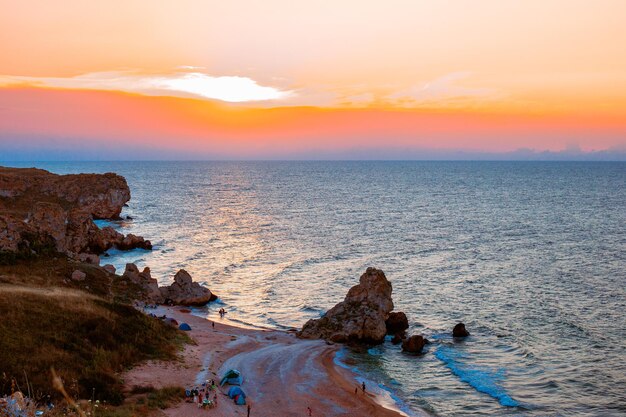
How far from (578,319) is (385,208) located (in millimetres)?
102785

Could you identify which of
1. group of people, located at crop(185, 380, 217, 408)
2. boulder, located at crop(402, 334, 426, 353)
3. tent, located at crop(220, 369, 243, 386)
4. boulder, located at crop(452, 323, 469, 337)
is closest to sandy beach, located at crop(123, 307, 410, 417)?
group of people, located at crop(185, 380, 217, 408)

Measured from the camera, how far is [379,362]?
4069cm

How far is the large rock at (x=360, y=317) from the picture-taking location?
147 ft

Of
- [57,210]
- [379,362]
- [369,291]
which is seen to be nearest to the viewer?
[379,362]

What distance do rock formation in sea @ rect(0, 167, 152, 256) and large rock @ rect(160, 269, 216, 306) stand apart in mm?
13162

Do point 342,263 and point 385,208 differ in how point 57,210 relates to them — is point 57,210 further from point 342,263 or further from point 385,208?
point 385,208

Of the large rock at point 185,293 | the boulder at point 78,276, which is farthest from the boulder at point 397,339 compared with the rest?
the boulder at point 78,276

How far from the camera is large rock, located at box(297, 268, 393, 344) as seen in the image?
1767 inches

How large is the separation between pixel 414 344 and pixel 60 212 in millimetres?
46466

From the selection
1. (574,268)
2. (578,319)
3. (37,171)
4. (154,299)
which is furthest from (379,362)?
(37,171)

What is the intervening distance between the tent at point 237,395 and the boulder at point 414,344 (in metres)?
16.8

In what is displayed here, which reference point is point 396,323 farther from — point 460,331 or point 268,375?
point 268,375

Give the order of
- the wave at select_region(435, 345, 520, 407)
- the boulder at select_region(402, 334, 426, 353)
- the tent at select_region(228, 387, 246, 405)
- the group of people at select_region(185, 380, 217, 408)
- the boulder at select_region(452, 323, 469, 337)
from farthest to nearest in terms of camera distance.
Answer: the boulder at select_region(452, 323, 469, 337) < the boulder at select_region(402, 334, 426, 353) < the wave at select_region(435, 345, 520, 407) < the tent at select_region(228, 387, 246, 405) < the group of people at select_region(185, 380, 217, 408)

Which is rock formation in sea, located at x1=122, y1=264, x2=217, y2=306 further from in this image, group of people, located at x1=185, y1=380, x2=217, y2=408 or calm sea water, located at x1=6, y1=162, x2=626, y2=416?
group of people, located at x1=185, y1=380, x2=217, y2=408
